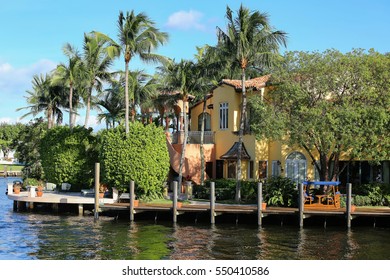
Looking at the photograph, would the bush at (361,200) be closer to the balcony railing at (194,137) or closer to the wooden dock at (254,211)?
the wooden dock at (254,211)

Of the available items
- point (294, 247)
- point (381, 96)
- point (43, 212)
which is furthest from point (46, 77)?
point (294, 247)

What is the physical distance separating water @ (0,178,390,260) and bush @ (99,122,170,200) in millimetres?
3923

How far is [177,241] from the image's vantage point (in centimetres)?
2800

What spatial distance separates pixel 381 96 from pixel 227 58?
1100 cm

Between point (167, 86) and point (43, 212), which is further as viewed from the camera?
point (167, 86)

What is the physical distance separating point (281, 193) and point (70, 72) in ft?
76.5

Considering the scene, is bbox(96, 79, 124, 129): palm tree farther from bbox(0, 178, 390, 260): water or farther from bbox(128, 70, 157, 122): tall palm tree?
bbox(0, 178, 390, 260): water

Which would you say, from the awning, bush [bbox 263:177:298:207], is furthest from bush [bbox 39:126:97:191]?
bush [bbox 263:177:298:207]

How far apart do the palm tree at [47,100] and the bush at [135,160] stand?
2041 cm

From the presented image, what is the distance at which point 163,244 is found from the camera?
27.1m

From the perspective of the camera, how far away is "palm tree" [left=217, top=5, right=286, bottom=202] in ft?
131

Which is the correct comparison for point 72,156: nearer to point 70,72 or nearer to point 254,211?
point 70,72
